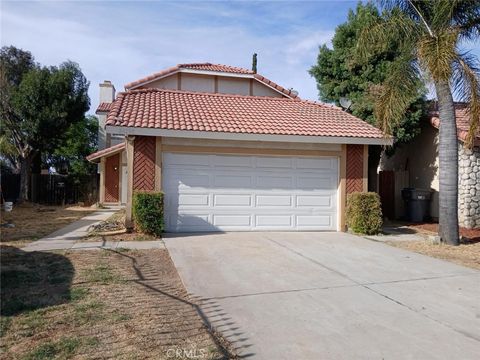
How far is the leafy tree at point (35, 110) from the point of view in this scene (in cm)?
2306

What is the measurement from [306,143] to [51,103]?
55.1 feet

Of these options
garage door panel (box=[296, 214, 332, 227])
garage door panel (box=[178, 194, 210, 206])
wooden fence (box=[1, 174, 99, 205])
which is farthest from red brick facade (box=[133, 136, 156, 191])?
wooden fence (box=[1, 174, 99, 205])

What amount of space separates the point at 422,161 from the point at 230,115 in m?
8.08

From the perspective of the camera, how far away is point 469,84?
1065cm

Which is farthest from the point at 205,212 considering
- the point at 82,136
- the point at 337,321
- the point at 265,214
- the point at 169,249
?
the point at 82,136

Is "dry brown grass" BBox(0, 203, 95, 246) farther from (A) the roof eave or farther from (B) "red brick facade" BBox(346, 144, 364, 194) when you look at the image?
(B) "red brick facade" BBox(346, 144, 364, 194)

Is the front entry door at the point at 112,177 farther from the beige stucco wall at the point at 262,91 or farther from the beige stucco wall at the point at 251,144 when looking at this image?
the beige stucco wall at the point at 251,144

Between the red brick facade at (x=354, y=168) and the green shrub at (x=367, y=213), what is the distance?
2.62 feet

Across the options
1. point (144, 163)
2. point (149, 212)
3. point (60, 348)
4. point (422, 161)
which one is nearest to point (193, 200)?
point (149, 212)

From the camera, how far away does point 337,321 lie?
510cm

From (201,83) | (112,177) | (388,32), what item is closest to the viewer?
(388,32)

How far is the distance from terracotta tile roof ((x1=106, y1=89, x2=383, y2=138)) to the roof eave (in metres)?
0.10

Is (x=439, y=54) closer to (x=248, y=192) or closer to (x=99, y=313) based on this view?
(x=248, y=192)

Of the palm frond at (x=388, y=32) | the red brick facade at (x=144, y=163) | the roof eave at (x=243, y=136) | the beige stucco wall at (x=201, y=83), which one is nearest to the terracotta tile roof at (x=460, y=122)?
the roof eave at (x=243, y=136)
